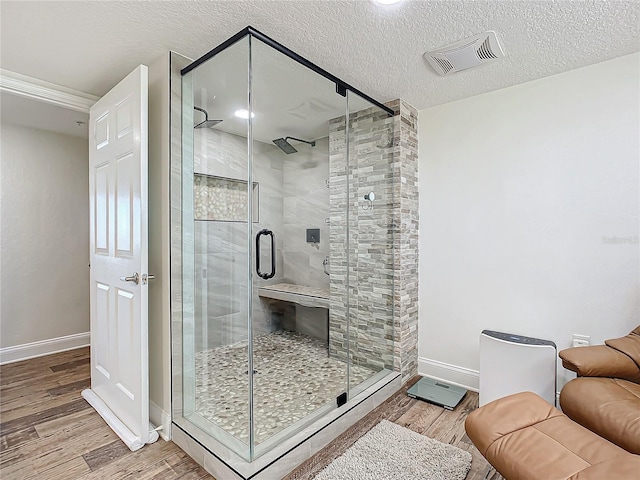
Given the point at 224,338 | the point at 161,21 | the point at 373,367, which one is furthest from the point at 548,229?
the point at 161,21

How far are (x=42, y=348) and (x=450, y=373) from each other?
3.99 metres

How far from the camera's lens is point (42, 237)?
11.4ft

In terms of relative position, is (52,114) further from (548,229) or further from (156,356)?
(548,229)

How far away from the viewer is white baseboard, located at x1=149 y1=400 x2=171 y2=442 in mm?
2043

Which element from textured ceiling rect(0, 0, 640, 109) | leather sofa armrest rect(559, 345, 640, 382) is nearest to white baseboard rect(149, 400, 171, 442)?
textured ceiling rect(0, 0, 640, 109)

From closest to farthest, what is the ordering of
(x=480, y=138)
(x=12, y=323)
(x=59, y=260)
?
(x=480, y=138) → (x=12, y=323) → (x=59, y=260)

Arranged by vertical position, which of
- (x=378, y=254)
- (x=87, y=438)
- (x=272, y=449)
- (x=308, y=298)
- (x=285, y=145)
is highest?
(x=285, y=145)

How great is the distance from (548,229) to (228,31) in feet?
8.02

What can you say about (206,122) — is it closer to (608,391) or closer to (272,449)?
(272,449)

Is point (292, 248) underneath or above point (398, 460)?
above

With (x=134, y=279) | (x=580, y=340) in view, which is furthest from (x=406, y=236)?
(x=134, y=279)

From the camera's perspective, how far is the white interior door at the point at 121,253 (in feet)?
6.44

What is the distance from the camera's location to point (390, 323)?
Result: 9.29 feet

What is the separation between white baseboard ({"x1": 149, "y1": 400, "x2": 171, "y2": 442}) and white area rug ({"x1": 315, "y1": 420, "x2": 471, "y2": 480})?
0.98 meters
